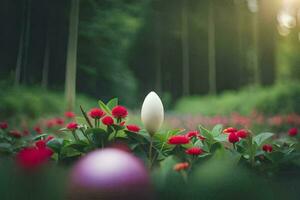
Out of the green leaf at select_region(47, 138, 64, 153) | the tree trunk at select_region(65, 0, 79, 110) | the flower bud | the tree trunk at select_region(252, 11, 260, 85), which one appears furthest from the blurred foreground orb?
the tree trunk at select_region(252, 11, 260, 85)

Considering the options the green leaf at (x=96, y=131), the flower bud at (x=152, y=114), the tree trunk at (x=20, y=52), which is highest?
the tree trunk at (x=20, y=52)

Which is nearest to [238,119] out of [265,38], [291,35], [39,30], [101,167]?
[39,30]

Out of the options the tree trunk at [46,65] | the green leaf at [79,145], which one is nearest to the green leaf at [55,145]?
the green leaf at [79,145]

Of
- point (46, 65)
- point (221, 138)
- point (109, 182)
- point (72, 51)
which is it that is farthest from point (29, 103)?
point (109, 182)

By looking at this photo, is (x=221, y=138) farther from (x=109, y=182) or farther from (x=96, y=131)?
(x=109, y=182)

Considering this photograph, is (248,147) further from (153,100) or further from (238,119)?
(238,119)

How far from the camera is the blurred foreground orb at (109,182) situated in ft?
3.93

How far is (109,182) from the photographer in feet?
3.93

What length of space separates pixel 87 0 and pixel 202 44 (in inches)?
423

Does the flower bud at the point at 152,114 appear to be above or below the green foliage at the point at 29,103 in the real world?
below

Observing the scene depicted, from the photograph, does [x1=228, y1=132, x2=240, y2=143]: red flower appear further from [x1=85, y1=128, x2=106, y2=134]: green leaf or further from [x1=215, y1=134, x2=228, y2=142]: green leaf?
[x1=85, y1=128, x2=106, y2=134]: green leaf

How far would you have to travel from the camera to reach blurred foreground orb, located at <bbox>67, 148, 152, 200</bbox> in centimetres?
120

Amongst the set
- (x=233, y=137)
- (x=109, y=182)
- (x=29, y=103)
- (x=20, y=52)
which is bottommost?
(x=109, y=182)

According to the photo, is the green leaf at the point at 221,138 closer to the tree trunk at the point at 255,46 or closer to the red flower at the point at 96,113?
the red flower at the point at 96,113
